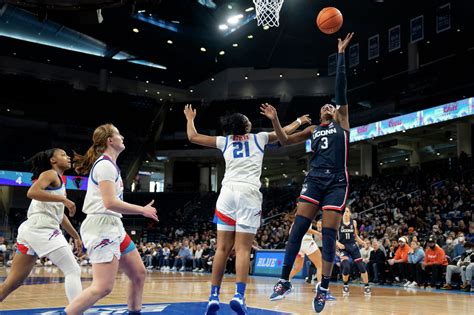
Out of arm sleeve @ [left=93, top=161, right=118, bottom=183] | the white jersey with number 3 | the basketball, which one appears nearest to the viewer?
arm sleeve @ [left=93, top=161, right=118, bottom=183]

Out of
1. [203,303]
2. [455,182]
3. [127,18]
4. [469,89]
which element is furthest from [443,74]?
[203,303]

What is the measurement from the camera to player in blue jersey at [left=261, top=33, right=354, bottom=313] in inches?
207

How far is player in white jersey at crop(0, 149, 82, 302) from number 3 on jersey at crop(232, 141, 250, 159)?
166cm

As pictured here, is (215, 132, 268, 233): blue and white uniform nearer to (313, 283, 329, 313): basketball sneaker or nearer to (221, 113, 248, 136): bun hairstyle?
(221, 113, 248, 136): bun hairstyle

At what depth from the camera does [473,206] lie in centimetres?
1780

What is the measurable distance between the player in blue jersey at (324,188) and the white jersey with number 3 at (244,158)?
0.28m

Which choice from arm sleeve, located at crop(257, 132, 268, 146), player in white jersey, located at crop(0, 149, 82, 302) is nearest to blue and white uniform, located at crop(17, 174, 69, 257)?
player in white jersey, located at crop(0, 149, 82, 302)

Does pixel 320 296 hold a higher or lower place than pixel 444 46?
lower

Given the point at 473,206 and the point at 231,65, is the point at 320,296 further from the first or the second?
the point at 231,65

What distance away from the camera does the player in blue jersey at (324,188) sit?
526 cm

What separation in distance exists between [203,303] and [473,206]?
13.3 m

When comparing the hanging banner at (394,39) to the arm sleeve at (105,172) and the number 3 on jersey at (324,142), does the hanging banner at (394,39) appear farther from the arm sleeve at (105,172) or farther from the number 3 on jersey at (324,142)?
the arm sleeve at (105,172)

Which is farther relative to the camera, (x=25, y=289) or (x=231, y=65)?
(x=231, y=65)

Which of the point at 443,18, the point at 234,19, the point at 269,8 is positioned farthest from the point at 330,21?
the point at 234,19
